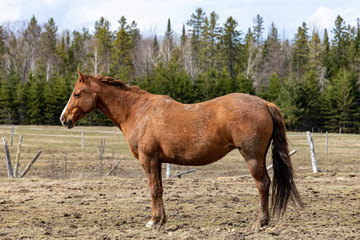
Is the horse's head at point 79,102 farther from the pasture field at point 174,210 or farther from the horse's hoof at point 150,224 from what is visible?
the horse's hoof at point 150,224

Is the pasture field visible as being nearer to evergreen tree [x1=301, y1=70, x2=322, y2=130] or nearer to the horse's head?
the horse's head

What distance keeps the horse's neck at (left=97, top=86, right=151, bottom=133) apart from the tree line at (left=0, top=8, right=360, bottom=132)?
3471 centimetres

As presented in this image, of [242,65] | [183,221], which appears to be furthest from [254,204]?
[242,65]

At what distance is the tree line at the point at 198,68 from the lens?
137 feet

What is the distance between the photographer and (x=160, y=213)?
5723mm

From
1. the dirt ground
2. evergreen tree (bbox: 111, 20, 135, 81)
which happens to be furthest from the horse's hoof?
evergreen tree (bbox: 111, 20, 135, 81)

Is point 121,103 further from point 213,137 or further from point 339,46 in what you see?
point 339,46

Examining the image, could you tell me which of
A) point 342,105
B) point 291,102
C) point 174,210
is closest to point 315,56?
point 342,105

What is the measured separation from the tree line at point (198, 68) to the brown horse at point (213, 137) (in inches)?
1391

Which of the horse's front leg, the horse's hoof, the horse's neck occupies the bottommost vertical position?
the horse's hoof

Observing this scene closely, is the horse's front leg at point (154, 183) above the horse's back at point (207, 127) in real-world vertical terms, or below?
below

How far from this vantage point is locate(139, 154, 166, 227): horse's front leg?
18.3 feet

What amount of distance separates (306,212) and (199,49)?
64.4 meters

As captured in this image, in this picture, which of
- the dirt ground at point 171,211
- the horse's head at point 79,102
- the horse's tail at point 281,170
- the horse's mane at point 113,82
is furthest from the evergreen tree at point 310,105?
the horse's head at point 79,102
